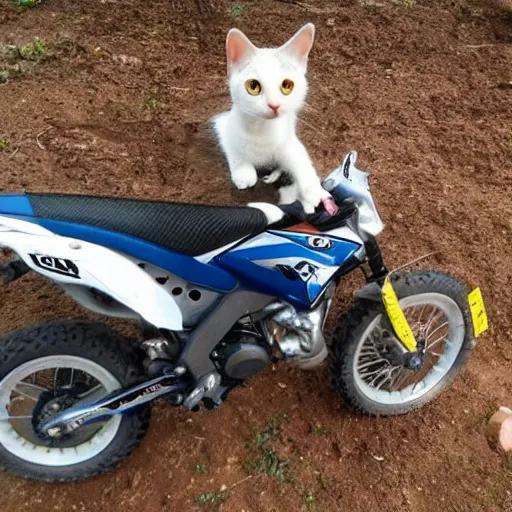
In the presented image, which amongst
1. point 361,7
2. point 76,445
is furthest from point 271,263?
point 361,7

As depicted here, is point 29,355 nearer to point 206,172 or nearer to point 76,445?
point 76,445

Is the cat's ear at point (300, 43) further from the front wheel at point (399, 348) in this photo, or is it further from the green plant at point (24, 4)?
the green plant at point (24, 4)

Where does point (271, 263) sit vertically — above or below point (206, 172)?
above

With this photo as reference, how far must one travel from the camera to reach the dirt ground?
2246 mm

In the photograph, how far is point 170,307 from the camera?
71.7 inches

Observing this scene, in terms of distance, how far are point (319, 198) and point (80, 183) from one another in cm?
144

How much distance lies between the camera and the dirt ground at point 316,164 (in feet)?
7.37

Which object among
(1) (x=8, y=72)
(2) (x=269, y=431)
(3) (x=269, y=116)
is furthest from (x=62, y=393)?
(1) (x=8, y=72)

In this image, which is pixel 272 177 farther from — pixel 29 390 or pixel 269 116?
pixel 29 390

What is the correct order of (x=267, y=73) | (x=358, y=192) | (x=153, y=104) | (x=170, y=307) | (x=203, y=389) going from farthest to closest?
(x=153, y=104) → (x=267, y=73) → (x=358, y=192) → (x=203, y=389) → (x=170, y=307)

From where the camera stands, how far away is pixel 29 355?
183cm

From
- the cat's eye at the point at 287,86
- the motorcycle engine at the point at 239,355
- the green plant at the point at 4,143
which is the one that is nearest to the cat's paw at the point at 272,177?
the cat's eye at the point at 287,86

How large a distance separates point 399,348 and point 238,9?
3.25 m

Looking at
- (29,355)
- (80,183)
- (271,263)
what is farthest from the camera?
(80,183)
